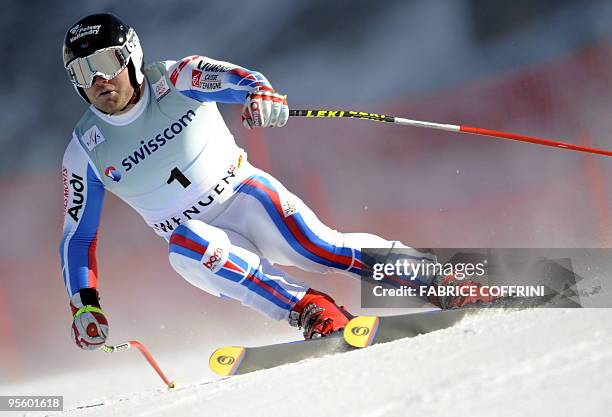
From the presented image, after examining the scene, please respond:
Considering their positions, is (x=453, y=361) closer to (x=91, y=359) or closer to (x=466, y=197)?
(x=466, y=197)

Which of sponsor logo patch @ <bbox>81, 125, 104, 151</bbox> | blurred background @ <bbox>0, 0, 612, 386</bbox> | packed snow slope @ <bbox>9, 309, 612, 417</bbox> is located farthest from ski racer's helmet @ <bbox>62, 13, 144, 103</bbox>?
blurred background @ <bbox>0, 0, 612, 386</bbox>

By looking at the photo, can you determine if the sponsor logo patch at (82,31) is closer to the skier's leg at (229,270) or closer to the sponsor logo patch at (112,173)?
the sponsor logo patch at (112,173)

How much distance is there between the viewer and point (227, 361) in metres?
2.79

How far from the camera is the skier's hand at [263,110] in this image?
105 inches

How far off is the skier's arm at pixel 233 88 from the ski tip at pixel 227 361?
0.79 metres

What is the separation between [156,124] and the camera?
10.1ft

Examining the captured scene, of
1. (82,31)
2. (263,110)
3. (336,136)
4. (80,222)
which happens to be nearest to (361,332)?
(263,110)

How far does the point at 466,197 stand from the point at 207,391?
13.0ft

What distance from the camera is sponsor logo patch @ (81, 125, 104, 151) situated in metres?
3.07

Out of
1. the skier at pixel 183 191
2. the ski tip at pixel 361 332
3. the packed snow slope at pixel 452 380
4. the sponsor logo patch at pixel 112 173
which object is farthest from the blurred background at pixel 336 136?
the packed snow slope at pixel 452 380

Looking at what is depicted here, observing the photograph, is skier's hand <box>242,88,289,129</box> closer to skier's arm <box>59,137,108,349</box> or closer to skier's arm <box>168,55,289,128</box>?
skier's arm <box>168,55,289,128</box>

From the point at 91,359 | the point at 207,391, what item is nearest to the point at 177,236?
the point at 207,391

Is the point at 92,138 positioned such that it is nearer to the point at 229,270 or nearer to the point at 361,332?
the point at 229,270

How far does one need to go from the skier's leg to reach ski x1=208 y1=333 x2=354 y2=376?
0.24 metres
